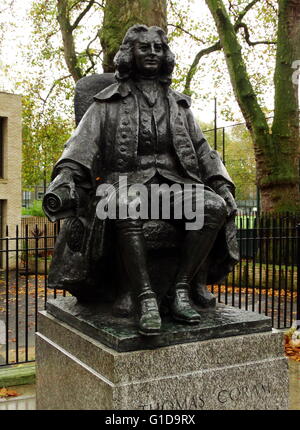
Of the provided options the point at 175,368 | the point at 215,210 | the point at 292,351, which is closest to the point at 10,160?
the point at 292,351

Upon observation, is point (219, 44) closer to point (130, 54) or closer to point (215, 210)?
point (130, 54)

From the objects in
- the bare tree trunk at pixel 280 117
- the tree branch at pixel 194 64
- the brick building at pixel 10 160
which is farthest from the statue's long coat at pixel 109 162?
the brick building at pixel 10 160

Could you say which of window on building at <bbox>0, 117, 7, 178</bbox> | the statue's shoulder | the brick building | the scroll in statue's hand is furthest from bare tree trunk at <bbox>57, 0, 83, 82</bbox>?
the scroll in statue's hand

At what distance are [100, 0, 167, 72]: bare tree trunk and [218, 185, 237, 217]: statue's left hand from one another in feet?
17.0

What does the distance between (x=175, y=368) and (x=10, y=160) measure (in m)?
14.6

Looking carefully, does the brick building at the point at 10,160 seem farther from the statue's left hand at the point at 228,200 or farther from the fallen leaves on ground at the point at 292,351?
the statue's left hand at the point at 228,200

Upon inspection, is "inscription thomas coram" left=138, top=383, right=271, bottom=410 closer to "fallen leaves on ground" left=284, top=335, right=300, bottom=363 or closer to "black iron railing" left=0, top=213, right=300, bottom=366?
"black iron railing" left=0, top=213, right=300, bottom=366

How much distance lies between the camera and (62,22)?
15.9 meters

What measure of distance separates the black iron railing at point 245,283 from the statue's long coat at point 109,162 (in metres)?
1.25

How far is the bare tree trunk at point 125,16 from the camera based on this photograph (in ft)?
26.7

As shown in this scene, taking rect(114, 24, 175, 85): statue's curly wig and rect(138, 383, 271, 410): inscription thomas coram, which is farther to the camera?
rect(114, 24, 175, 85): statue's curly wig

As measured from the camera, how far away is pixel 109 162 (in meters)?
3.84

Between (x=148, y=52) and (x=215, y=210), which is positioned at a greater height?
(x=148, y=52)

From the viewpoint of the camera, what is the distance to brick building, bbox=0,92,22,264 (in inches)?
647
